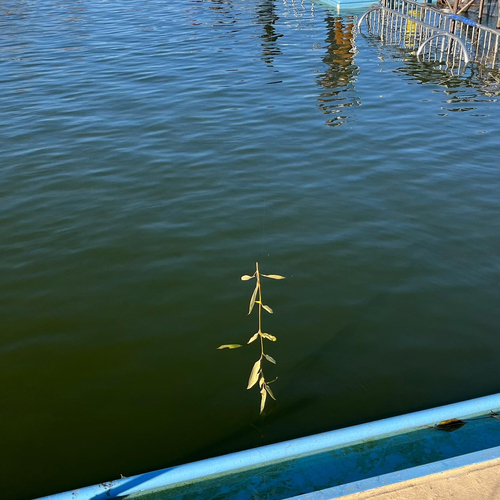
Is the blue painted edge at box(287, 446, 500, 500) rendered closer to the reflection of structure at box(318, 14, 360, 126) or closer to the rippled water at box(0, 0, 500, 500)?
the rippled water at box(0, 0, 500, 500)

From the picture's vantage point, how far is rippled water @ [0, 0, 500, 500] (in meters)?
4.57

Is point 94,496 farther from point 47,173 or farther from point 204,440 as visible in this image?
point 47,173

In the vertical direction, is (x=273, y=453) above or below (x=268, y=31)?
above

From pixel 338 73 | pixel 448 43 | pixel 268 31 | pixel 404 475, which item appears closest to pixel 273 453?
pixel 404 475

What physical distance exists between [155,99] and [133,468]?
341 inches

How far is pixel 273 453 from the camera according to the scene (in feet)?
11.7

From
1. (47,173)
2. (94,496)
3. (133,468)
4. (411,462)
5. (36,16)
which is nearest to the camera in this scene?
(94,496)

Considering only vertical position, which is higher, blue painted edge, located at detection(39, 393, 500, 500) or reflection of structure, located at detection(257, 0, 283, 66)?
blue painted edge, located at detection(39, 393, 500, 500)

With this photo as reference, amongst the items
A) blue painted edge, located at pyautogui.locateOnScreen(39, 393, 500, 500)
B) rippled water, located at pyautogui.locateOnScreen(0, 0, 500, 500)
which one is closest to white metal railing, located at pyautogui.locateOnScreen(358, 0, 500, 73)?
rippled water, located at pyautogui.locateOnScreen(0, 0, 500, 500)

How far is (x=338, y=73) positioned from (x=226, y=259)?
8.11 m

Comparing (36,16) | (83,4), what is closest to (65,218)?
(36,16)

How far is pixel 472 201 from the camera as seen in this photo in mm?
7480

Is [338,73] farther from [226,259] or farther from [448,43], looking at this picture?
[226,259]

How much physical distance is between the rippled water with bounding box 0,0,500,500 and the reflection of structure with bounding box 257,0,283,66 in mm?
2586
